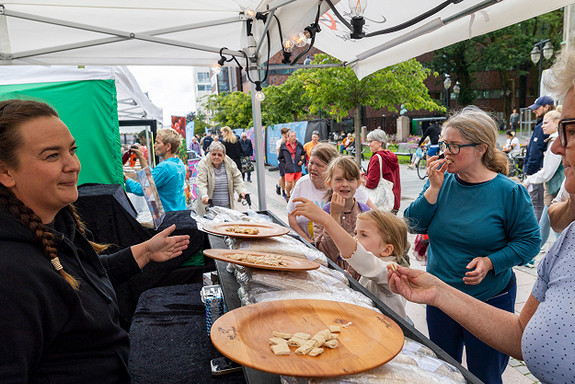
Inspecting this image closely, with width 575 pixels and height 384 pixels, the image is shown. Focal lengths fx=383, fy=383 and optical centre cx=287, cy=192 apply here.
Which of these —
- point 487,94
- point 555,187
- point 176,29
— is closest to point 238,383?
point 176,29

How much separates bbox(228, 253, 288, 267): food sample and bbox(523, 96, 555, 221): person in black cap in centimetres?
522

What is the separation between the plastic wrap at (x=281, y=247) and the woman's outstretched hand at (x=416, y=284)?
0.61m

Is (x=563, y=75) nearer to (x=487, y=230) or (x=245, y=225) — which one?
(x=487, y=230)

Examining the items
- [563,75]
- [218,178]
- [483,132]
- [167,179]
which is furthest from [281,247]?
[218,178]

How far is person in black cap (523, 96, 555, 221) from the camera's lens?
5641mm

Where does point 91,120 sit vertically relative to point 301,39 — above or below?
below

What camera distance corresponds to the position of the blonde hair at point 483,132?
7.34 ft

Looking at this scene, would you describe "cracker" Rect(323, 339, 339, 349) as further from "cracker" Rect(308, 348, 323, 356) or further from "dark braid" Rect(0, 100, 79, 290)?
"dark braid" Rect(0, 100, 79, 290)

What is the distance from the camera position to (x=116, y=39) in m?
4.01

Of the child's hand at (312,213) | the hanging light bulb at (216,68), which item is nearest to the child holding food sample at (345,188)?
the child's hand at (312,213)

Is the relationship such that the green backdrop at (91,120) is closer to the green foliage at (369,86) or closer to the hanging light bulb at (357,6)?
the hanging light bulb at (357,6)

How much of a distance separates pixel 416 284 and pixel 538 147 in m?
5.54

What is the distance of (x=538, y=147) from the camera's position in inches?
229

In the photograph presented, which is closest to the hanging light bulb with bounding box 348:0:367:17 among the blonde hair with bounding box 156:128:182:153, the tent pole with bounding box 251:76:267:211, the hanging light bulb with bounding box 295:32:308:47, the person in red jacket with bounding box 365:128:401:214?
the hanging light bulb with bounding box 295:32:308:47
